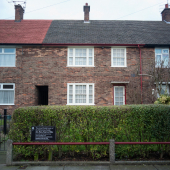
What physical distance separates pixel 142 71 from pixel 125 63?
1488mm

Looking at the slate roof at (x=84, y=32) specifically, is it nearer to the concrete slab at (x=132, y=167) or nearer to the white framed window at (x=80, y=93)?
the white framed window at (x=80, y=93)

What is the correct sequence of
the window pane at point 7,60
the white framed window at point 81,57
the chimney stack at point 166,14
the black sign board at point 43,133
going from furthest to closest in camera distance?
the chimney stack at point 166,14 → the window pane at point 7,60 → the white framed window at point 81,57 → the black sign board at point 43,133

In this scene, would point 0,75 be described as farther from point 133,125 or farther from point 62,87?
point 133,125

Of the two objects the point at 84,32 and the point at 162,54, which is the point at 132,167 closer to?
the point at 162,54

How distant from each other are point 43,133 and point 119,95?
29.9ft

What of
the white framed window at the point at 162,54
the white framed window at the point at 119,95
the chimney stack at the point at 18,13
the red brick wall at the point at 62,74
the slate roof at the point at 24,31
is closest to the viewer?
the red brick wall at the point at 62,74

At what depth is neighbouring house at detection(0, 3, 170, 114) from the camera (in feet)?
42.4

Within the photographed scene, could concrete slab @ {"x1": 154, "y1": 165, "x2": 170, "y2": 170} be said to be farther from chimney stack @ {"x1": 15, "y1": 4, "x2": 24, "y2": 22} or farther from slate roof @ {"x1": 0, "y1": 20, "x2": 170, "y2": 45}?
chimney stack @ {"x1": 15, "y1": 4, "x2": 24, "y2": 22}

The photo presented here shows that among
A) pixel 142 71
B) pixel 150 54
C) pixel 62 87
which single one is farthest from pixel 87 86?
pixel 150 54

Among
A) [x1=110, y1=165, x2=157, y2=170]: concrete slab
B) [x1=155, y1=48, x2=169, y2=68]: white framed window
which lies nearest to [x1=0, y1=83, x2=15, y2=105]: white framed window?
[x1=110, y1=165, x2=157, y2=170]: concrete slab

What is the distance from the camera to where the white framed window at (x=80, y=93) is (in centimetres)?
1298

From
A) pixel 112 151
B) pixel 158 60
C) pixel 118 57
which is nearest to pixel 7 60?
pixel 118 57

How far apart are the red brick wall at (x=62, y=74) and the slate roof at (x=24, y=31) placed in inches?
37.8

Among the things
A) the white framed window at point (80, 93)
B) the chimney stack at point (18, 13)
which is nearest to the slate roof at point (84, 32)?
the chimney stack at point (18, 13)
